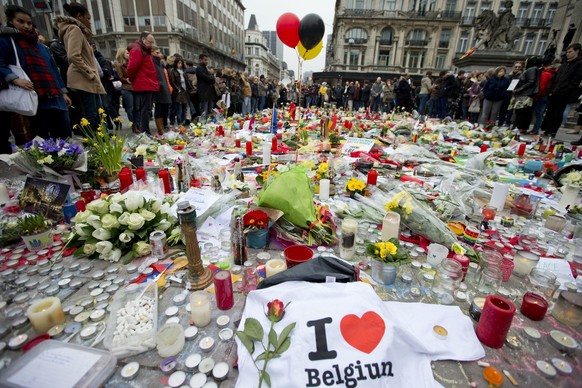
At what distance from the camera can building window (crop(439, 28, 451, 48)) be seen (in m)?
36.0

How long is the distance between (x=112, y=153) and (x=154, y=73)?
3.06 meters

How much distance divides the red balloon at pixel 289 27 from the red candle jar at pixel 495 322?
17.0ft

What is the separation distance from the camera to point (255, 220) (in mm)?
2168

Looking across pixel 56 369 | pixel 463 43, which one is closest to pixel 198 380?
pixel 56 369

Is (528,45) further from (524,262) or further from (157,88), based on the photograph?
(524,262)

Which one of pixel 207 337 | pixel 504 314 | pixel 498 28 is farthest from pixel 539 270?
pixel 498 28

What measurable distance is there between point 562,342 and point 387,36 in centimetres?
4382

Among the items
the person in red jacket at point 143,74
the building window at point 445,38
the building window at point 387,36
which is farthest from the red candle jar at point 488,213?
the building window at point 445,38

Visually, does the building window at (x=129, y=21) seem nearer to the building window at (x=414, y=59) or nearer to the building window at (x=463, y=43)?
the building window at (x=414, y=59)

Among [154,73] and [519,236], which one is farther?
[154,73]

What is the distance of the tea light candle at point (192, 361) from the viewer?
125 centimetres

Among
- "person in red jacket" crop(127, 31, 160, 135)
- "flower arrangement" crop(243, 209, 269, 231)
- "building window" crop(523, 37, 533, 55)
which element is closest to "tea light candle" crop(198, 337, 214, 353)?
"flower arrangement" crop(243, 209, 269, 231)

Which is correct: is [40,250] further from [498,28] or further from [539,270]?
[498,28]

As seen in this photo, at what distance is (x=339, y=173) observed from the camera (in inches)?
161
